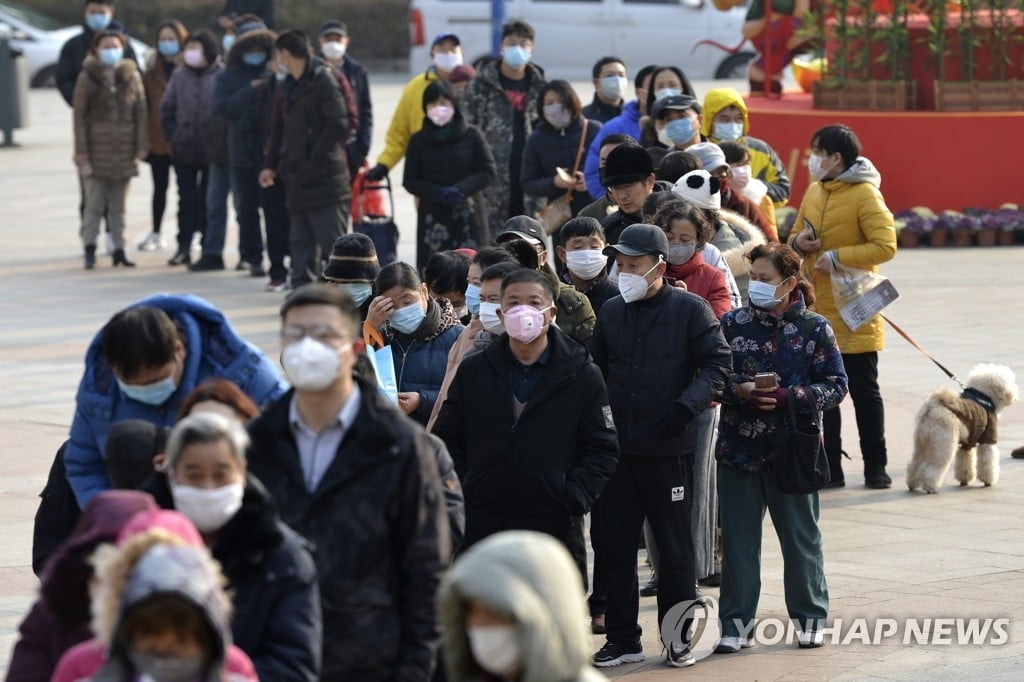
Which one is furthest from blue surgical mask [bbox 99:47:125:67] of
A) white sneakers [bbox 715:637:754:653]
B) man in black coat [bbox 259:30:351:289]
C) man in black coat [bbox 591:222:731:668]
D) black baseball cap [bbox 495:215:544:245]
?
white sneakers [bbox 715:637:754:653]

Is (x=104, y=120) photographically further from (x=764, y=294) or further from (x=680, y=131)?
(x=764, y=294)

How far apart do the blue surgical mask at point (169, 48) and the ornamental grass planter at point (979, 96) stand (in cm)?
700

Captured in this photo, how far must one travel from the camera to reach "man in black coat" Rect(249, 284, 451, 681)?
474cm

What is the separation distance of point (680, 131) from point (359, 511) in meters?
6.35

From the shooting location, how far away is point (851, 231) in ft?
33.1

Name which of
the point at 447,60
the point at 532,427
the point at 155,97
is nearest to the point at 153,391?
the point at 532,427

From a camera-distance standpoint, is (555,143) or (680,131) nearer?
(680,131)

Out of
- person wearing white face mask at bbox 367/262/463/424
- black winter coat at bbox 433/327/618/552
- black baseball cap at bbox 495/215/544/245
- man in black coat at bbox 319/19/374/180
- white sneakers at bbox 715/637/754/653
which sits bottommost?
white sneakers at bbox 715/637/754/653

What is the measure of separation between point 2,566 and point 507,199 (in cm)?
665

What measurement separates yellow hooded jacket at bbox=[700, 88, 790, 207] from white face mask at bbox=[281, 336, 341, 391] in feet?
22.4

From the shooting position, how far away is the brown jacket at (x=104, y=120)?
56.0ft

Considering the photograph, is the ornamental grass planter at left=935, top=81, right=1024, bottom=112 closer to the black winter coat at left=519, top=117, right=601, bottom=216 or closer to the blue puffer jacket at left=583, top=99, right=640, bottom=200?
the black winter coat at left=519, top=117, right=601, bottom=216

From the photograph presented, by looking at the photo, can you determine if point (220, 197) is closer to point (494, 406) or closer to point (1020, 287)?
point (1020, 287)

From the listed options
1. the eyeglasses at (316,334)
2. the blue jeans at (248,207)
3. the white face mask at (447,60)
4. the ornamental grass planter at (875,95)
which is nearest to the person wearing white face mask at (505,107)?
the white face mask at (447,60)
